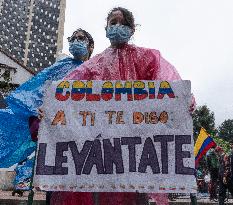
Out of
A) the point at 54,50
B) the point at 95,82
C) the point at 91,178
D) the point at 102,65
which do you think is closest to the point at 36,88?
the point at 102,65

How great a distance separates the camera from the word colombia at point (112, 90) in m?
2.81

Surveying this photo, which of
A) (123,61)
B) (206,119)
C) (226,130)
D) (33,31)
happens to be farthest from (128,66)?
(226,130)

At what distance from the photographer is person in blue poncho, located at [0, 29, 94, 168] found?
4.02m

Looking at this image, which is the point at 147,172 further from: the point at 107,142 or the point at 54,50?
the point at 54,50

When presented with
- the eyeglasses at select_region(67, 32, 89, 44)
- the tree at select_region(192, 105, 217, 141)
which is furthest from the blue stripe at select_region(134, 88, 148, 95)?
the tree at select_region(192, 105, 217, 141)

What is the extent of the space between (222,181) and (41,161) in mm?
5973

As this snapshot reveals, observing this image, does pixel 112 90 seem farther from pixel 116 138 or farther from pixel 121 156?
pixel 121 156

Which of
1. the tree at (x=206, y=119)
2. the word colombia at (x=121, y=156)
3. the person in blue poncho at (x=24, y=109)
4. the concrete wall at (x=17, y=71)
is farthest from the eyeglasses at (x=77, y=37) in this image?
the tree at (x=206, y=119)

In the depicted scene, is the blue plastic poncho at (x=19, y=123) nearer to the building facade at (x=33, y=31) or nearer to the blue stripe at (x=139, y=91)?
the blue stripe at (x=139, y=91)

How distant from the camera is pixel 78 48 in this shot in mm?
4172

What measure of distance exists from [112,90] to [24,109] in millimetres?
1417

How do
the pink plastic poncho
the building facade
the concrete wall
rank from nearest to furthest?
the pink plastic poncho < the concrete wall < the building facade

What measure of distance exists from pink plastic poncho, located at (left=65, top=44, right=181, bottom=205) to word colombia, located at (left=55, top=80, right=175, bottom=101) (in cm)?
25

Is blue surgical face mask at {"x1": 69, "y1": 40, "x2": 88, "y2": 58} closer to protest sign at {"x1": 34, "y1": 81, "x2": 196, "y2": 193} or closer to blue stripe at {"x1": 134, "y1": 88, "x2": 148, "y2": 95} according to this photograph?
protest sign at {"x1": 34, "y1": 81, "x2": 196, "y2": 193}
